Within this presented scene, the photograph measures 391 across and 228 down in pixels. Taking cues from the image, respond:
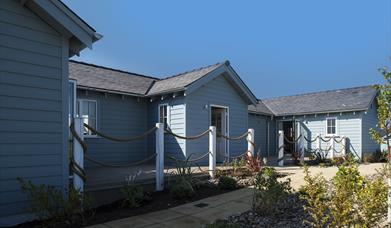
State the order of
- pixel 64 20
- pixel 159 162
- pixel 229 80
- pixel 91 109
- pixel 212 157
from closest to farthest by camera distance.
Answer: pixel 64 20 → pixel 159 162 → pixel 212 157 → pixel 91 109 → pixel 229 80

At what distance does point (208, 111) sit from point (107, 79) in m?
4.15

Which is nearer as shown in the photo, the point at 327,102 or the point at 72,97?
the point at 72,97

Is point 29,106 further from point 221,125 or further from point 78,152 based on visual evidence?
point 221,125

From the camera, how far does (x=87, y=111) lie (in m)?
9.73

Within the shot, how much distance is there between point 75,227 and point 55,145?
152 cm

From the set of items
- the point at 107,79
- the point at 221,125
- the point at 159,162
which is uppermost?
the point at 107,79

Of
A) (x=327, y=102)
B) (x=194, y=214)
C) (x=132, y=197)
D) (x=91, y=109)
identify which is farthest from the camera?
(x=327, y=102)

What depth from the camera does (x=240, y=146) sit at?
12.4 m

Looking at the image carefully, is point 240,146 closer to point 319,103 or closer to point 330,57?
point 319,103

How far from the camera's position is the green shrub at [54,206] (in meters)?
4.18

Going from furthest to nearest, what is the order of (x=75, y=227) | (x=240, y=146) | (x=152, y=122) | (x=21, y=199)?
(x=240, y=146) → (x=152, y=122) → (x=21, y=199) → (x=75, y=227)

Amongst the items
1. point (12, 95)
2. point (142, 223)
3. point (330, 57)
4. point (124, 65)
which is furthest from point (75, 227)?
point (330, 57)

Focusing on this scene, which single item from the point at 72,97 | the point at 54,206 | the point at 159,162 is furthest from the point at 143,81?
the point at 54,206

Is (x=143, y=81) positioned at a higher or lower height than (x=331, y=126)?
higher
